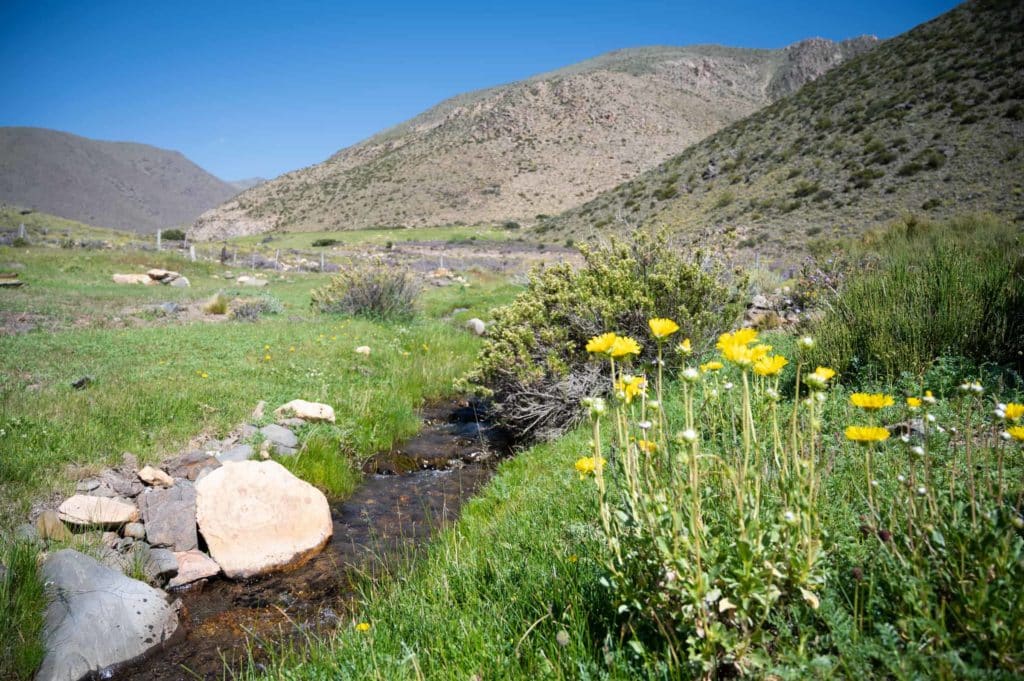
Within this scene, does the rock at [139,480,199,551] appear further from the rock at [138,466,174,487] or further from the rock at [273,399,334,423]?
the rock at [273,399,334,423]

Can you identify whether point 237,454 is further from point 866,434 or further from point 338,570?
point 866,434

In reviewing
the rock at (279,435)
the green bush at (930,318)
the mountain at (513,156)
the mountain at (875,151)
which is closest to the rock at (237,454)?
the rock at (279,435)

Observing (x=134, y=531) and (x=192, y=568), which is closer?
(x=192, y=568)

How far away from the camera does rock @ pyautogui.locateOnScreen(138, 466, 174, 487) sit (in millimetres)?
5246

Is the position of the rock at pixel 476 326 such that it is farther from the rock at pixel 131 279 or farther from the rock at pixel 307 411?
the rock at pixel 131 279

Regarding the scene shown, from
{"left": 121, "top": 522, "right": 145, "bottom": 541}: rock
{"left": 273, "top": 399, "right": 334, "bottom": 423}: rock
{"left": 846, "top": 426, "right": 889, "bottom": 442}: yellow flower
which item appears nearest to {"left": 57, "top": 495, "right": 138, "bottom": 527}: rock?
{"left": 121, "top": 522, "right": 145, "bottom": 541}: rock

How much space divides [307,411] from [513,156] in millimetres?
68114

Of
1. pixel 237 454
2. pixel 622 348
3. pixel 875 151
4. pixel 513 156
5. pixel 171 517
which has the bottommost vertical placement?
pixel 171 517

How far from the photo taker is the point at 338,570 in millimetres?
4688

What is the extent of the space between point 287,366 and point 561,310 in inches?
172

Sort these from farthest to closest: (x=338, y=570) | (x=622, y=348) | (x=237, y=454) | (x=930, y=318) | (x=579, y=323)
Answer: (x=579, y=323) < (x=237, y=454) < (x=930, y=318) < (x=338, y=570) < (x=622, y=348)

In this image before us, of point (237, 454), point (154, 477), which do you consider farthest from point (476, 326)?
point (154, 477)

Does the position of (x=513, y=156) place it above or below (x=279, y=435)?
above

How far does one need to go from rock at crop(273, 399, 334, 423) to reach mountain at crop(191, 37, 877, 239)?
55.2 m
